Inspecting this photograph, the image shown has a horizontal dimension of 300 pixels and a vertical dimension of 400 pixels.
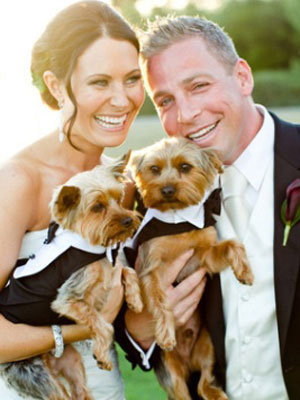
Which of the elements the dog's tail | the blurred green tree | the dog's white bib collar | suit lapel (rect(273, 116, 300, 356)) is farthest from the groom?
the blurred green tree

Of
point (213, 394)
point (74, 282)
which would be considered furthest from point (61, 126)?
point (213, 394)

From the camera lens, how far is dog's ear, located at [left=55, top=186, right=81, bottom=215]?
3377mm

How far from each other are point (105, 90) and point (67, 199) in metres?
0.74

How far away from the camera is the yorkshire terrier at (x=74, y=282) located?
135 inches

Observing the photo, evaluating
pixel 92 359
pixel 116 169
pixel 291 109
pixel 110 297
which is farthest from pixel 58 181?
pixel 291 109

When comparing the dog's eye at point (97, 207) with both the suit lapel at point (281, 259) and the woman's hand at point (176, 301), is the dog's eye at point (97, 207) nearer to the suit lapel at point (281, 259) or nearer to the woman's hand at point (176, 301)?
the woman's hand at point (176, 301)

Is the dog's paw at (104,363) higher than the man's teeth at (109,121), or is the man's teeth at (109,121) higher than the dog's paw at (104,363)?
the man's teeth at (109,121)

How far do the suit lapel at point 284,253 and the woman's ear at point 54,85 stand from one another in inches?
55.2

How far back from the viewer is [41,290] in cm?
345

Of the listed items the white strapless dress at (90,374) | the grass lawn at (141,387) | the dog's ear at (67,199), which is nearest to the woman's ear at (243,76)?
the dog's ear at (67,199)

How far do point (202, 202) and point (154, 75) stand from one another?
89 cm

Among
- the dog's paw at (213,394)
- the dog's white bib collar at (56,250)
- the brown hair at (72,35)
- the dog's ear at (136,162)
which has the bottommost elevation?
the dog's paw at (213,394)

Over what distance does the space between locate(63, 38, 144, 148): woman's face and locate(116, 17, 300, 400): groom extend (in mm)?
247

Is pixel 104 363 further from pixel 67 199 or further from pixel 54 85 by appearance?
pixel 54 85
